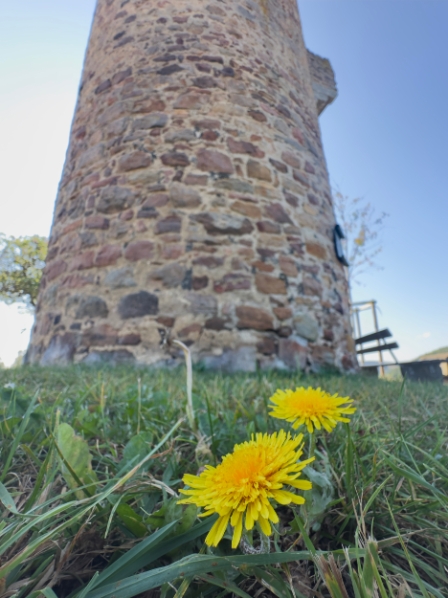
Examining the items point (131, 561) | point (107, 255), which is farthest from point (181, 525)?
point (107, 255)

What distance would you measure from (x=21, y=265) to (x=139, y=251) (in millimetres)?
10822

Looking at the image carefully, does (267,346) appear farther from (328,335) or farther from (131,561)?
(131,561)

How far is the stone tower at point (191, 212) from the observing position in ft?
9.07

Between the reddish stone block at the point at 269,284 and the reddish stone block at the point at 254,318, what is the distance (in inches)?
7.3

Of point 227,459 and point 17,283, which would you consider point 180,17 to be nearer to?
point 227,459

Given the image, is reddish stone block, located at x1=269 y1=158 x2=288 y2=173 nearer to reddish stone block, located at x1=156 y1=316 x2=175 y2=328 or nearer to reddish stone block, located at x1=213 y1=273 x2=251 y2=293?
reddish stone block, located at x1=213 y1=273 x2=251 y2=293

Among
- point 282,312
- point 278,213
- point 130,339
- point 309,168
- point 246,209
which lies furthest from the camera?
point 309,168

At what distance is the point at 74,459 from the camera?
0.57 metres

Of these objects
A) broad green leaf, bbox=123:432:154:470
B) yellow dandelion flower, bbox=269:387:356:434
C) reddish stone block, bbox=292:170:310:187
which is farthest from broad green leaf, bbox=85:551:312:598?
reddish stone block, bbox=292:170:310:187

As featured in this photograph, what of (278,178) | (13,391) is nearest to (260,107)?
(278,178)

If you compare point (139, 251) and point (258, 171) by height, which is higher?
point (258, 171)

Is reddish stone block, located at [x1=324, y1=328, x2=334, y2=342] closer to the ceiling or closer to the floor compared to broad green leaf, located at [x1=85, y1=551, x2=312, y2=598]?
closer to the ceiling

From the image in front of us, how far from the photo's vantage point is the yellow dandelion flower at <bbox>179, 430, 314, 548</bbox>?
356mm

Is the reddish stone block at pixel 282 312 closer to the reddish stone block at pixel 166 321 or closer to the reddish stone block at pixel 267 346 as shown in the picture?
the reddish stone block at pixel 267 346
